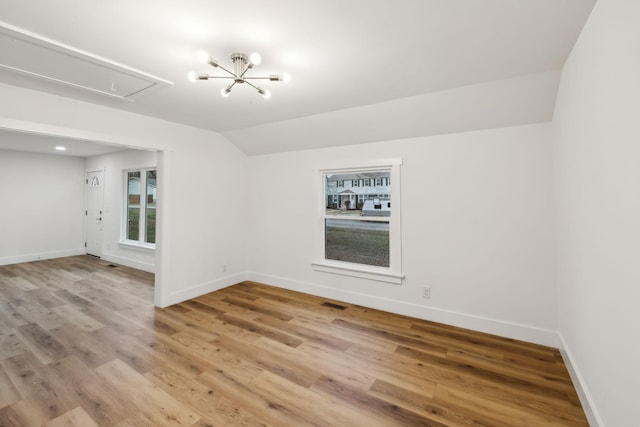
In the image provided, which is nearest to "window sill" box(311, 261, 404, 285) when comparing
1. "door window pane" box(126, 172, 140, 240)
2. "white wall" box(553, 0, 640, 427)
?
"white wall" box(553, 0, 640, 427)

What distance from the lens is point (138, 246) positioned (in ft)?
18.2

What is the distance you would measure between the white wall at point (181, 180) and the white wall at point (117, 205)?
6.41ft

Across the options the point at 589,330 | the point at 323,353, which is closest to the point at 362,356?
the point at 323,353

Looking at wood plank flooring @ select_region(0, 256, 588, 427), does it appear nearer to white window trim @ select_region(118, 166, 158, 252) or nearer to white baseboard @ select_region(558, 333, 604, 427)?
white baseboard @ select_region(558, 333, 604, 427)

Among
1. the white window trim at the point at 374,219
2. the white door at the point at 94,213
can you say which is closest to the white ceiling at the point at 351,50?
the white window trim at the point at 374,219

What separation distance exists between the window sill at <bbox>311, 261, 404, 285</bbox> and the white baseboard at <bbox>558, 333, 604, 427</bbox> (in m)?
1.57

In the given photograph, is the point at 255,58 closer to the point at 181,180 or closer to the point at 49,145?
the point at 181,180

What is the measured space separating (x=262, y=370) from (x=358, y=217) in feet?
7.42

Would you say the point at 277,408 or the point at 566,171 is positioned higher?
the point at 566,171

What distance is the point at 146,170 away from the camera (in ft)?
18.4

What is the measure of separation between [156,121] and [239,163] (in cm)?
141

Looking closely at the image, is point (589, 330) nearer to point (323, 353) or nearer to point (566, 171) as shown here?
point (566, 171)

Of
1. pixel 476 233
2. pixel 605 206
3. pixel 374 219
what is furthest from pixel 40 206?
pixel 605 206

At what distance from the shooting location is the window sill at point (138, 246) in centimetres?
538
